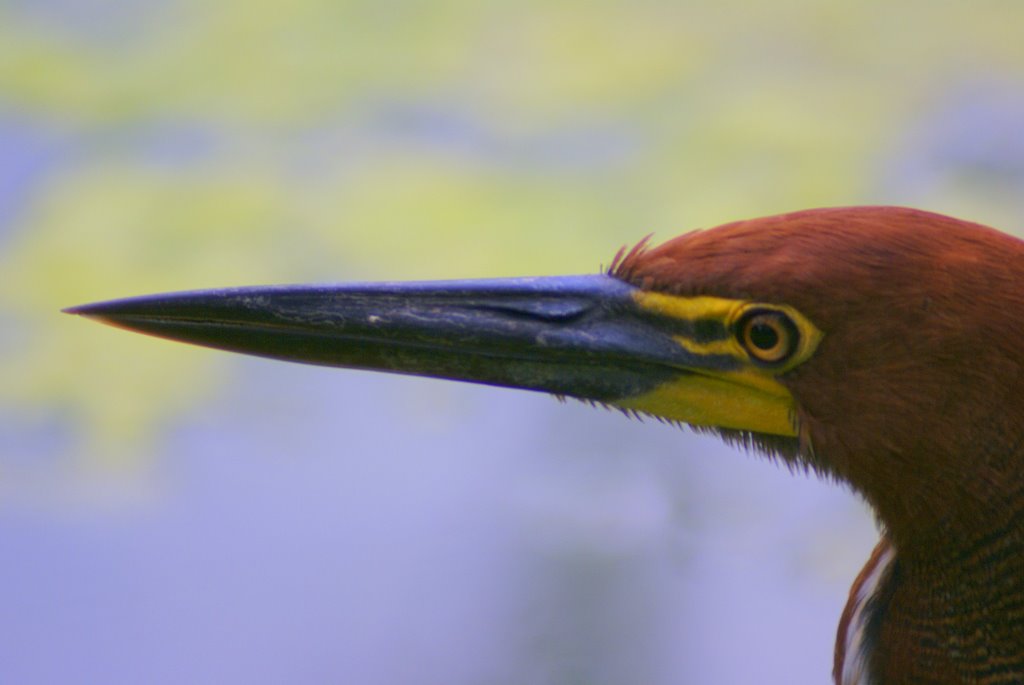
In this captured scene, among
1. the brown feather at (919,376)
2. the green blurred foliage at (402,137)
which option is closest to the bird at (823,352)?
the brown feather at (919,376)

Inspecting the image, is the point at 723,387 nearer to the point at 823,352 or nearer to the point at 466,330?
the point at 823,352

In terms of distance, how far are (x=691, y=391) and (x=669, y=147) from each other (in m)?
1.93

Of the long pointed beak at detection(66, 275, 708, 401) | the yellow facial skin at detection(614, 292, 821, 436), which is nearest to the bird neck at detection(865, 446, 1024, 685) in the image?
the yellow facial skin at detection(614, 292, 821, 436)

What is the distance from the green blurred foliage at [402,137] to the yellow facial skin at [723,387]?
57.3 inches

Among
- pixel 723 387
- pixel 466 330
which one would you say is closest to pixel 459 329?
pixel 466 330

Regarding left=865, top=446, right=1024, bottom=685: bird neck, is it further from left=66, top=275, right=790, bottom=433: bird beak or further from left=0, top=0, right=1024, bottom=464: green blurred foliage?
left=0, top=0, right=1024, bottom=464: green blurred foliage

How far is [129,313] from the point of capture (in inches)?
57.4

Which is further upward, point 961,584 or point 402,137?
point 402,137

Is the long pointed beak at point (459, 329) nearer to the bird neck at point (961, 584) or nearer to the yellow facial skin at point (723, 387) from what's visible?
the yellow facial skin at point (723, 387)

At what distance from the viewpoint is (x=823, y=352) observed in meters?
1.28

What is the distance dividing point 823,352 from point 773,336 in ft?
0.16

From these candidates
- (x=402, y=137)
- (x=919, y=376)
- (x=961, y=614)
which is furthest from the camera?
(x=402, y=137)

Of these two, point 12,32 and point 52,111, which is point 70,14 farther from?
point 52,111

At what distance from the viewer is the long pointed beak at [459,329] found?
4.60 ft
